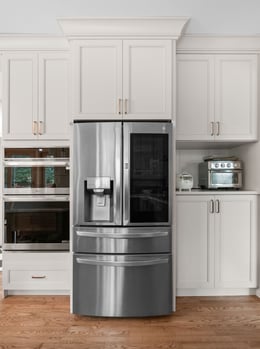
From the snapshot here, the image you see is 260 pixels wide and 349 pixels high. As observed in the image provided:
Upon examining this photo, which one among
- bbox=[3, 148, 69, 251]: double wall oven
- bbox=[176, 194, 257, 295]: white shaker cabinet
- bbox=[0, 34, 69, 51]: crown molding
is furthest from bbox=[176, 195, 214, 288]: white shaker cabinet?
bbox=[0, 34, 69, 51]: crown molding

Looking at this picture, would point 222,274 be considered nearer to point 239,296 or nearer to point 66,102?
point 239,296

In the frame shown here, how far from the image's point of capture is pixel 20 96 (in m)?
3.65

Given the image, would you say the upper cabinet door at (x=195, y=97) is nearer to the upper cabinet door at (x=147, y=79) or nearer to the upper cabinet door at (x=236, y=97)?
the upper cabinet door at (x=236, y=97)

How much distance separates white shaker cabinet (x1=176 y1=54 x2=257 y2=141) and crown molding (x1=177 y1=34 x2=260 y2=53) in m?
0.06

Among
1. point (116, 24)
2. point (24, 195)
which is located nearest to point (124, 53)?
point (116, 24)

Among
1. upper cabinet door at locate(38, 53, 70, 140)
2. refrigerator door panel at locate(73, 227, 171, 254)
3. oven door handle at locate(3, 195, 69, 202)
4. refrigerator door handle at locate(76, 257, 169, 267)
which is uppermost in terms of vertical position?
upper cabinet door at locate(38, 53, 70, 140)

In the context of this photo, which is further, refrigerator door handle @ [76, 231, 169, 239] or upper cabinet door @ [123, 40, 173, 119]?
upper cabinet door @ [123, 40, 173, 119]

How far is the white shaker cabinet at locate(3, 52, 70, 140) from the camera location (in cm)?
365

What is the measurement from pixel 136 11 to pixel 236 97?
129 centimetres

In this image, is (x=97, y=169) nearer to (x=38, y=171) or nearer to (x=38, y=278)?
(x=38, y=171)

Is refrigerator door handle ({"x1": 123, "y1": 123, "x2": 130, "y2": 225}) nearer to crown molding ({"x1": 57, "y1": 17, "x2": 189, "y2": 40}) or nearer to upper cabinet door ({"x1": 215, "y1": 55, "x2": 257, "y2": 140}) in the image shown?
crown molding ({"x1": 57, "y1": 17, "x2": 189, "y2": 40})

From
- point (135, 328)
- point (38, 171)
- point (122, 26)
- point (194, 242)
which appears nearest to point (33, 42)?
point (122, 26)

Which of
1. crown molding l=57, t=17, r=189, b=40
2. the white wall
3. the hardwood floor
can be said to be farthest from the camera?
crown molding l=57, t=17, r=189, b=40

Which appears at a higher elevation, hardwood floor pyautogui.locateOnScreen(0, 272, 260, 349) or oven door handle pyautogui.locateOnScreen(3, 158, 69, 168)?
oven door handle pyautogui.locateOnScreen(3, 158, 69, 168)
